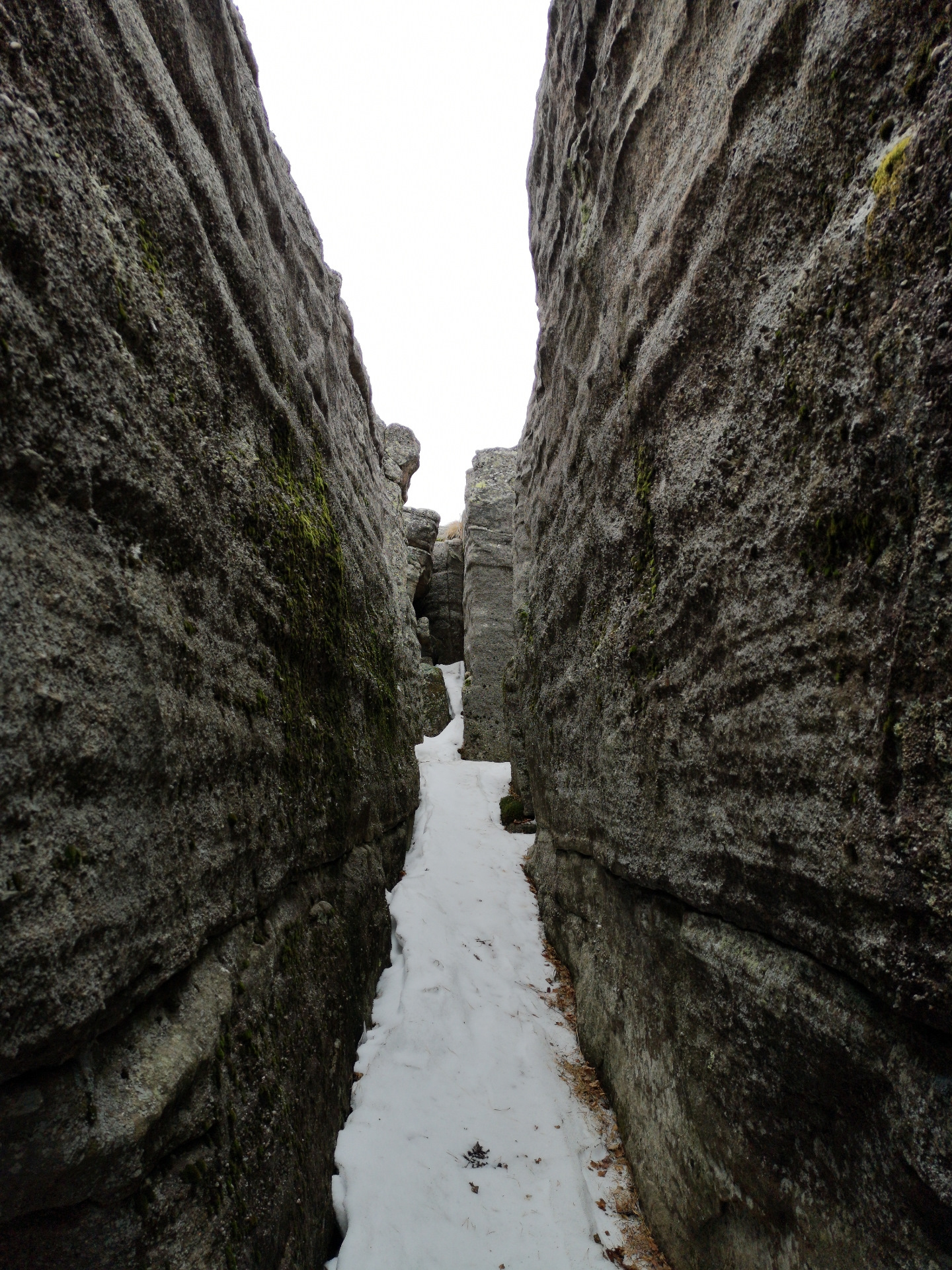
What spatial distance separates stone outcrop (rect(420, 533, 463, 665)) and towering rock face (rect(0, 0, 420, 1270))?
18521 mm

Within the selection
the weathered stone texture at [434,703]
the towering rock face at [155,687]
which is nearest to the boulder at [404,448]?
the weathered stone texture at [434,703]

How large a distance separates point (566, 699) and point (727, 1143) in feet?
9.50

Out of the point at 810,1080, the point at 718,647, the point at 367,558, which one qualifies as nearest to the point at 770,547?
the point at 718,647

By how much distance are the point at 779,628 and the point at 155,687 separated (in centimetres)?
192

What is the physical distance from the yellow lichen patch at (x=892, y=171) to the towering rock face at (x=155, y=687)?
2052mm

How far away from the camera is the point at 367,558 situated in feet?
17.5

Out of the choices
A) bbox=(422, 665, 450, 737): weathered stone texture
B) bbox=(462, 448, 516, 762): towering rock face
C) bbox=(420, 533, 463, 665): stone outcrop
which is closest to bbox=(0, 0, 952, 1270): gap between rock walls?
bbox=(462, 448, 516, 762): towering rock face

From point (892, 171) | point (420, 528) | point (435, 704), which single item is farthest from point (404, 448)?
point (892, 171)

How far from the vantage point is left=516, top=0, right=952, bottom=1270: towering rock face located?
1434 mm

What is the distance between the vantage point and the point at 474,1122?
344 cm

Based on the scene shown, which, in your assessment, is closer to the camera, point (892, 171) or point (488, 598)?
point (892, 171)

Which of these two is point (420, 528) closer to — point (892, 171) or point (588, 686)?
point (588, 686)

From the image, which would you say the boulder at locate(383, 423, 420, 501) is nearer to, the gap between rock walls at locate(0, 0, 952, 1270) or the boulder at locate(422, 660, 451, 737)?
the boulder at locate(422, 660, 451, 737)

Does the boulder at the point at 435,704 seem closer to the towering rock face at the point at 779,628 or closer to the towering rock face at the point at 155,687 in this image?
the towering rock face at the point at 779,628
